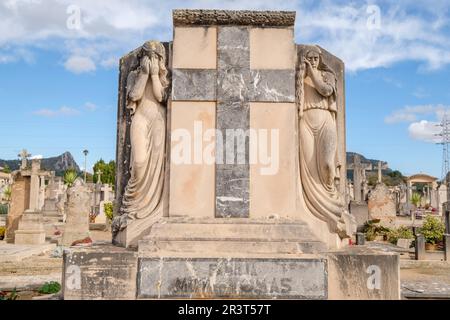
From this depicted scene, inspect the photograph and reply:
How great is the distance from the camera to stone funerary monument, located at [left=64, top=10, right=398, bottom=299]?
496 cm

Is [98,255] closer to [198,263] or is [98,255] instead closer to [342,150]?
[198,263]

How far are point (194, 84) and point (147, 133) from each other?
0.84 meters

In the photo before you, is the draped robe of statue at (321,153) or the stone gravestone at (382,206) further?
the stone gravestone at (382,206)

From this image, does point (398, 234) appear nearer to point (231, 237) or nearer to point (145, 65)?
point (231, 237)

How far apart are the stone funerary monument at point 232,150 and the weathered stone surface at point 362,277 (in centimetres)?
2

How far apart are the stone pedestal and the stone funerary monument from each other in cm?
1598

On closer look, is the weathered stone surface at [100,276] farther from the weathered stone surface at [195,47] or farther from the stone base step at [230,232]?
the weathered stone surface at [195,47]

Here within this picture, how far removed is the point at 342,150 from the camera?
572cm

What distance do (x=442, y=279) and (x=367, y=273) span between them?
27.4 feet

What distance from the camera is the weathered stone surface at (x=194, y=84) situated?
5.39m

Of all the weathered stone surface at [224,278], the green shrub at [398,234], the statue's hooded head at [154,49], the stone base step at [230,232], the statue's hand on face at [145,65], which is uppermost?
the statue's hooded head at [154,49]

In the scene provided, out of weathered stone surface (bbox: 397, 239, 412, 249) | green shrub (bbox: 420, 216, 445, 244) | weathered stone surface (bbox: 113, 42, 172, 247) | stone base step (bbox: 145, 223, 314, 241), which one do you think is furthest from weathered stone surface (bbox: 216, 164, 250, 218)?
weathered stone surface (bbox: 397, 239, 412, 249)

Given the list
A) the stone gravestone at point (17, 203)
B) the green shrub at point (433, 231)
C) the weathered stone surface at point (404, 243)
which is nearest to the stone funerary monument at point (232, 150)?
the green shrub at point (433, 231)

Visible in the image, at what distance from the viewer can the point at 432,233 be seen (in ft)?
59.2
